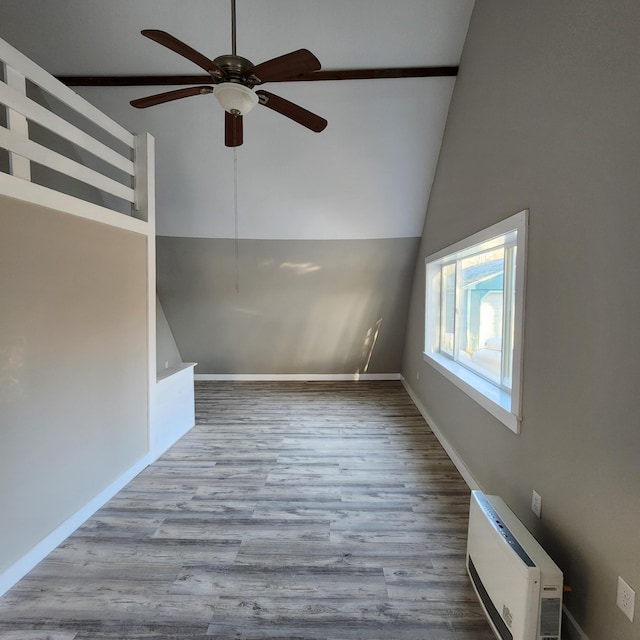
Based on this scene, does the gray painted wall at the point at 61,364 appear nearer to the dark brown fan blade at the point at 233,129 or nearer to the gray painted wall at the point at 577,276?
the dark brown fan blade at the point at 233,129

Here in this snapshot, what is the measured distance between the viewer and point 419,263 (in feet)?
15.2

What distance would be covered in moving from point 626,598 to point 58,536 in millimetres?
2680

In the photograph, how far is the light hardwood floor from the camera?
61.2 inches

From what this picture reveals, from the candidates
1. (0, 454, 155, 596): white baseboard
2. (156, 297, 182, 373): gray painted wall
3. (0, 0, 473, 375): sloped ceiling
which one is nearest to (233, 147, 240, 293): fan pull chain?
(0, 0, 473, 375): sloped ceiling

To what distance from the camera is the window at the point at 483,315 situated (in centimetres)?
193

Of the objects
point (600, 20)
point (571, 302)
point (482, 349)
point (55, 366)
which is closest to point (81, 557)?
point (55, 366)

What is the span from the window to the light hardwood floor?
790 millimetres

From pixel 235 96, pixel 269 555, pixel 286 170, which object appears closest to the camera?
pixel 235 96

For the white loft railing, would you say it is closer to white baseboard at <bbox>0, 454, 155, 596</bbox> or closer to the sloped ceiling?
the sloped ceiling

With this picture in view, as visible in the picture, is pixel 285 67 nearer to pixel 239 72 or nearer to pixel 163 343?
pixel 239 72

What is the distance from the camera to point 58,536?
2023 mm

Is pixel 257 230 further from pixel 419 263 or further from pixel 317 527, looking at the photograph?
pixel 317 527

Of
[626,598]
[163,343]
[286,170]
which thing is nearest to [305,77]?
[286,170]

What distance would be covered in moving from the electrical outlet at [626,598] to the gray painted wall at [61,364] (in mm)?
2606
